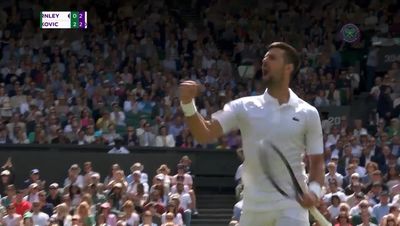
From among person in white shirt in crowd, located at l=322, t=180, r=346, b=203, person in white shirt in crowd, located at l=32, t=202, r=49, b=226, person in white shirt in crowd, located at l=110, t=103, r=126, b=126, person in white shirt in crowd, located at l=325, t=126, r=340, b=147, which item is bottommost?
person in white shirt in crowd, located at l=32, t=202, r=49, b=226

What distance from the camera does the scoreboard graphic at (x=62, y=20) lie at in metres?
27.2

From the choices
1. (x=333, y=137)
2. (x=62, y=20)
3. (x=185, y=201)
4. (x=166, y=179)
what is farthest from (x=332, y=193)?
(x=62, y=20)

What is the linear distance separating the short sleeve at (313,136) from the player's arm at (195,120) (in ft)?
1.76

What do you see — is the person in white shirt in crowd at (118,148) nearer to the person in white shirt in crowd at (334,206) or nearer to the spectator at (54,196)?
the spectator at (54,196)

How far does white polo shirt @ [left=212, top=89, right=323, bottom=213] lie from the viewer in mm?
6809

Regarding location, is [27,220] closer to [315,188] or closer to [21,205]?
[21,205]

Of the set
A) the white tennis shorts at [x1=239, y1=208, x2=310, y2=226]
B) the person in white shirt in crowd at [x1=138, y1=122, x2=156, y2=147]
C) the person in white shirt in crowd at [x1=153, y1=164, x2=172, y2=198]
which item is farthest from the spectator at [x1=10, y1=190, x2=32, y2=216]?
the white tennis shorts at [x1=239, y1=208, x2=310, y2=226]

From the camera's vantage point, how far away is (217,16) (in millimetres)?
28547

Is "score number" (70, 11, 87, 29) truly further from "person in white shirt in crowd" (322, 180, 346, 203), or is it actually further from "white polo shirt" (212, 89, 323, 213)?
"white polo shirt" (212, 89, 323, 213)

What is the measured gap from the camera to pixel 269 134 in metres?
6.80

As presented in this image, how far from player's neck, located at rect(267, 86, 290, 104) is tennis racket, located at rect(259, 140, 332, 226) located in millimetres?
293

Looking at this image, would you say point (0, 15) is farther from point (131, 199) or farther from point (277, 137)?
point (277, 137)

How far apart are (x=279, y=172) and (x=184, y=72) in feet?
59.8

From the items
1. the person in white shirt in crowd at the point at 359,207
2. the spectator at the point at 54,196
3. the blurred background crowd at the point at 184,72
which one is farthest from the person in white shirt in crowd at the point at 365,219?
the spectator at the point at 54,196
